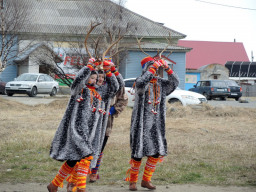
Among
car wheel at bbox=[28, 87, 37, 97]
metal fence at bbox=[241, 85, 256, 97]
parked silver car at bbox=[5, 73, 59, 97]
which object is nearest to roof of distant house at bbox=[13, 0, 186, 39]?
parked silver car at bbox=[5, 73, 59, 97]

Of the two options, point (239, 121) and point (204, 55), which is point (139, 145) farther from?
point (204, 55)

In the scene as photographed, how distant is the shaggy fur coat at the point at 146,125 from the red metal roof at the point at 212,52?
147 ft

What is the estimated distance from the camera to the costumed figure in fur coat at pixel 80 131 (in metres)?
4.63

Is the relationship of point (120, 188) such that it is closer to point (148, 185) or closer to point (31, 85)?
point (148, 185)

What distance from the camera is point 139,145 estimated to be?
5.26 m

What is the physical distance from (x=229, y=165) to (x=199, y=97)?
10696mm

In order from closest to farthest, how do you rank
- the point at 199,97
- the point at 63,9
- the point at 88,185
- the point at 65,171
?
the point at 65,171, the point at 88,185, the point at 199,97, the point at 63,9

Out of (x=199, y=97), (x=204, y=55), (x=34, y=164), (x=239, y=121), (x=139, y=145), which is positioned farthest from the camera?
(x=204, y=55)

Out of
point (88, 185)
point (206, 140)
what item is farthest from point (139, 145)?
point (206, 140)

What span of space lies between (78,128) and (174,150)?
397 centimetres

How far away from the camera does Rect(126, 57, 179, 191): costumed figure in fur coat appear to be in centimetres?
529

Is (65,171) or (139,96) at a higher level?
(139,96)

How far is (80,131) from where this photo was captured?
4684 millimetres

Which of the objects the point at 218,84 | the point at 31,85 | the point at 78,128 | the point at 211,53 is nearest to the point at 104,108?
the point at 78,128
